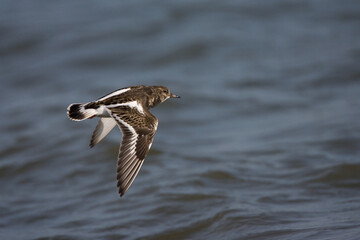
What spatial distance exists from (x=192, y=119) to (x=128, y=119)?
3760mm

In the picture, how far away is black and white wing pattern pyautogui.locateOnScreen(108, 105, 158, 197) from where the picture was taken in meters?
4.28

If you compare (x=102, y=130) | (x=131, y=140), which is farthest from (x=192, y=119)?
(x=131, y=140)

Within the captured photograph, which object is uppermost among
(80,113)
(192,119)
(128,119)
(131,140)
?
(192,119)

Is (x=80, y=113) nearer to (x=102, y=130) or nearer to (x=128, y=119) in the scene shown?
(x=128, y=119)

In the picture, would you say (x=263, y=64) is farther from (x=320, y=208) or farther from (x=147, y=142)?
(x=147, y=142)

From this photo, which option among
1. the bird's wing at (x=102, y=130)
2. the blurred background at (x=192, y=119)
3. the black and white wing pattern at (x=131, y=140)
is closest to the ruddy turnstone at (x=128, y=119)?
the black and white wing pattern at (x=131, y=140)

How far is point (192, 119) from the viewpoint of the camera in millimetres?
8219

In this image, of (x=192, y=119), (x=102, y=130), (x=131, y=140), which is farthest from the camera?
(x=192, y=119)

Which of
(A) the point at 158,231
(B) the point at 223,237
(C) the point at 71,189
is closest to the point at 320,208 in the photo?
(B) the point at 223,237

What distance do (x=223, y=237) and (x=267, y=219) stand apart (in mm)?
430

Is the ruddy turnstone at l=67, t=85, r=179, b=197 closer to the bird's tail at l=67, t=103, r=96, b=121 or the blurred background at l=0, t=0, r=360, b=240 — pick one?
the bird's tail at l=67, t=103, r=96, b=121

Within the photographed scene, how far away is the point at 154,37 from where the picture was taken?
1054 centimetres

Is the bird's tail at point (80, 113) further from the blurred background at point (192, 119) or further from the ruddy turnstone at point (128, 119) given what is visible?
the blurred background at point (192, 119)

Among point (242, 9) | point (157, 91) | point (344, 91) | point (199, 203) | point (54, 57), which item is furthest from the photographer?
point (242, 9)
